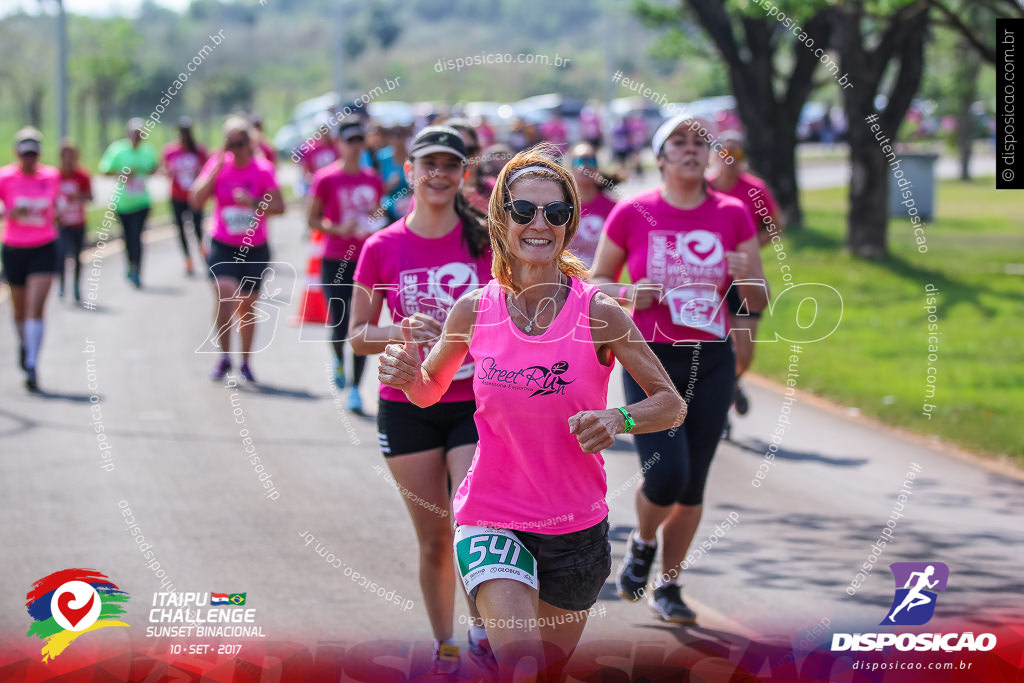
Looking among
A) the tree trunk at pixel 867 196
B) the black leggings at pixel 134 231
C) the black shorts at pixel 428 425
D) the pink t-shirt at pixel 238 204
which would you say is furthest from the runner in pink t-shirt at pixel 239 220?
the tree trunk at pixel 867 196

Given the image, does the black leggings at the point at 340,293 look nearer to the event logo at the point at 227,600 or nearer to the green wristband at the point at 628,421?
the event logo at the point at 227,600

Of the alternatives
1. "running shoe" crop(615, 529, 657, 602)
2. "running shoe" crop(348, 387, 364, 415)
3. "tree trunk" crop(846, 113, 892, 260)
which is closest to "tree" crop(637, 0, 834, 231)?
"tree trunk" crop(846, 113, 892, 260)

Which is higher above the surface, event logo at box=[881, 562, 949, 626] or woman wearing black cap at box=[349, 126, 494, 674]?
woman wearing black cap at box=[349, 126, 494, 674]

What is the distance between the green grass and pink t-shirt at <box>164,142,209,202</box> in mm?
7786

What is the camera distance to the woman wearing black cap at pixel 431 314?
4621 millimetres

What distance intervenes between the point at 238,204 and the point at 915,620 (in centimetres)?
691

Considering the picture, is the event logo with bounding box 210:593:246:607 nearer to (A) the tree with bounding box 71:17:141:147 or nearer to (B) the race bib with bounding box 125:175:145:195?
(B) the race bib with bounding box 125:175:145:195

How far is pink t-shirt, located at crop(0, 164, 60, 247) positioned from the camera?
399 inches

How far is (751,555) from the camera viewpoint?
6293mm

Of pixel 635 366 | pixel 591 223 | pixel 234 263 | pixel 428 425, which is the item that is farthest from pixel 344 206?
pixel 635 366

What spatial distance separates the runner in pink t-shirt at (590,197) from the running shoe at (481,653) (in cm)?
406

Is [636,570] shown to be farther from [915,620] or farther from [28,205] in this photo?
[28,205]

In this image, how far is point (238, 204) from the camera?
10258 mm

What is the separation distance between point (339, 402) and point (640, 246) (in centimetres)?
491
